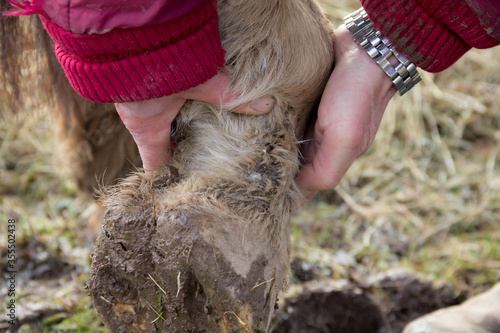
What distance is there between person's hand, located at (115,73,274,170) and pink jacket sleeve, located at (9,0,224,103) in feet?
0.18

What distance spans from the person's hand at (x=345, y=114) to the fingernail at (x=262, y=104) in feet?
0.42

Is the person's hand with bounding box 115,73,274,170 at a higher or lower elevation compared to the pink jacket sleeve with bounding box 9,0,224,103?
lower

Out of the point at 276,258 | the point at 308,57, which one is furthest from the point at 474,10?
the point at 276,258

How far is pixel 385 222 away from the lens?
7.55ft

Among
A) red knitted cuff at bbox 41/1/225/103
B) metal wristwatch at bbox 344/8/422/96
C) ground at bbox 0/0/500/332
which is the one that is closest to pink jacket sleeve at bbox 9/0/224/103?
red knitted cuff at bbox 41/1/225/103

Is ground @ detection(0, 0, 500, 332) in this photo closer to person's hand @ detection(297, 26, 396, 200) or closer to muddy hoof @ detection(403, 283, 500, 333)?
muddy hoof @ detection(403, 283, 500, 333)

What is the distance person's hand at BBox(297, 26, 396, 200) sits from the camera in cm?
109

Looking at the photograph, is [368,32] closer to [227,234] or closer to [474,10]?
[474,10]

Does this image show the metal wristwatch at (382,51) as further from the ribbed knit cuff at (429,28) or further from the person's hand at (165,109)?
the person's hand at (165,109)

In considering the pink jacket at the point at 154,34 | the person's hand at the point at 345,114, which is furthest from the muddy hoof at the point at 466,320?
the pink jacket at the point at 154,34

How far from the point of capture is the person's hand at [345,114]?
3.59 ft

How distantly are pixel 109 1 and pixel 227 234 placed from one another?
45 centimetres

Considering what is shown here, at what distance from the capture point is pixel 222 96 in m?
1.04

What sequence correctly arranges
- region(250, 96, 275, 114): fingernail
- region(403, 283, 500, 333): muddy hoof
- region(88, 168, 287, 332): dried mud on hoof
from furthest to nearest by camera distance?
region(403, 283, 500, 333): muddy hoof, region(250, 96, 275, 114): fingernail, region(88, 168, 287, 332): dried mud on hoof
